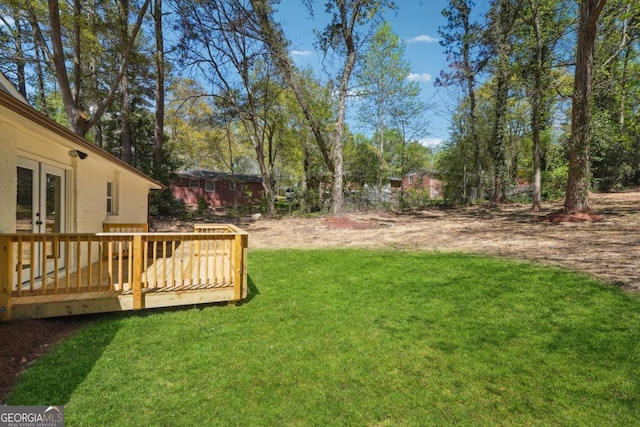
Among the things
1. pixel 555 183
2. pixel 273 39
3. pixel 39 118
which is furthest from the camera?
pixel 555 183

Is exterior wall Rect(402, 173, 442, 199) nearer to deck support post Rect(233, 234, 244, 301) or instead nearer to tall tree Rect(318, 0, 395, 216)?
tall tree Rect(318, 0, 395, 216)

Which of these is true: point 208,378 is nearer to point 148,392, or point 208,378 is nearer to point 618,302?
point 148,392

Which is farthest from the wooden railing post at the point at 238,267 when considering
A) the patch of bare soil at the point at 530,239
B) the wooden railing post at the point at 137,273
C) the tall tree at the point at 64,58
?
the tall tree at the point at 64,58

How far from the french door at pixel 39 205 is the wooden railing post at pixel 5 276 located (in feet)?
0.74

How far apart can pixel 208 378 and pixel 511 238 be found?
324 inches

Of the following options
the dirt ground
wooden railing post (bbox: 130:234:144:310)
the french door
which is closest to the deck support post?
wooden railing post (bbox: 130:234:144:310)

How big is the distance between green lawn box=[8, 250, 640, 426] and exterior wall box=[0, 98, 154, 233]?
2186 mm

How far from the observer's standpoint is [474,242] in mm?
8383

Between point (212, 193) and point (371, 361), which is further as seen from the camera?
point (212, 193)

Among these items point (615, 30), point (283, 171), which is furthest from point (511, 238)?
point (283, 171)

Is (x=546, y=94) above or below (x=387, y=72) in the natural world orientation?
below

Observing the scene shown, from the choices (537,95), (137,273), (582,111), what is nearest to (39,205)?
(137,273)

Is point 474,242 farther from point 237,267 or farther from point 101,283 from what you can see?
point 101,283

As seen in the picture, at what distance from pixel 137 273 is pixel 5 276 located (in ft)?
4.51
